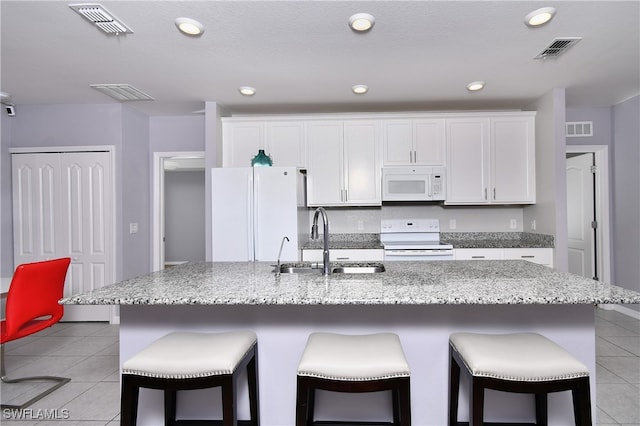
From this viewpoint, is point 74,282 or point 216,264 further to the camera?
point 74,282

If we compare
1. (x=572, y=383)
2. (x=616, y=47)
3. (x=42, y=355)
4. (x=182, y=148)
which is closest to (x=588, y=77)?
(x=616, y=47)

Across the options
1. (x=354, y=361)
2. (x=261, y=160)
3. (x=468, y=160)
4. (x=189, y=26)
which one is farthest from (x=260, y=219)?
(x=468, y=160)

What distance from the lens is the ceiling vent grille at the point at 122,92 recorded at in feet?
11.0

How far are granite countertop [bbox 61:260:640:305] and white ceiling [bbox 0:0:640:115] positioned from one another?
62.3 inches

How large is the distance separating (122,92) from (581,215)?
5599 mm

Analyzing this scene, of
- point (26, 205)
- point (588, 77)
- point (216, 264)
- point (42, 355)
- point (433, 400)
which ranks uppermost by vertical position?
point (588, 77)

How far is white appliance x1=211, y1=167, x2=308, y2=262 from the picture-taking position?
3.36 meters

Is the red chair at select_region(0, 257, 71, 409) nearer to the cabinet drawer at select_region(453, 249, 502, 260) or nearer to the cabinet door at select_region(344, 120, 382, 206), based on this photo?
the cabinet door at select_region(344, 120, 382, 206)

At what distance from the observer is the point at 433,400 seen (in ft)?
5.61

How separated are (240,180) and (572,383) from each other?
113 inches

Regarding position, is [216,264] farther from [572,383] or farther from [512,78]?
[512,78]

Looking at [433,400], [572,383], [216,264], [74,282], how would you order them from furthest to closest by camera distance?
[74,282] → [216,264] → [433,400] → [572,383]

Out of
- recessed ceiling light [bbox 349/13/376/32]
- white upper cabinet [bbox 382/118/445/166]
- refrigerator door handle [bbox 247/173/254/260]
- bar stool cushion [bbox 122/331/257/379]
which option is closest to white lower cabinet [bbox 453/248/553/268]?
white upper cabinet [bbox 382/118/445/166]

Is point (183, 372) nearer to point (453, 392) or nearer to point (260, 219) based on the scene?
point (453, 392)
